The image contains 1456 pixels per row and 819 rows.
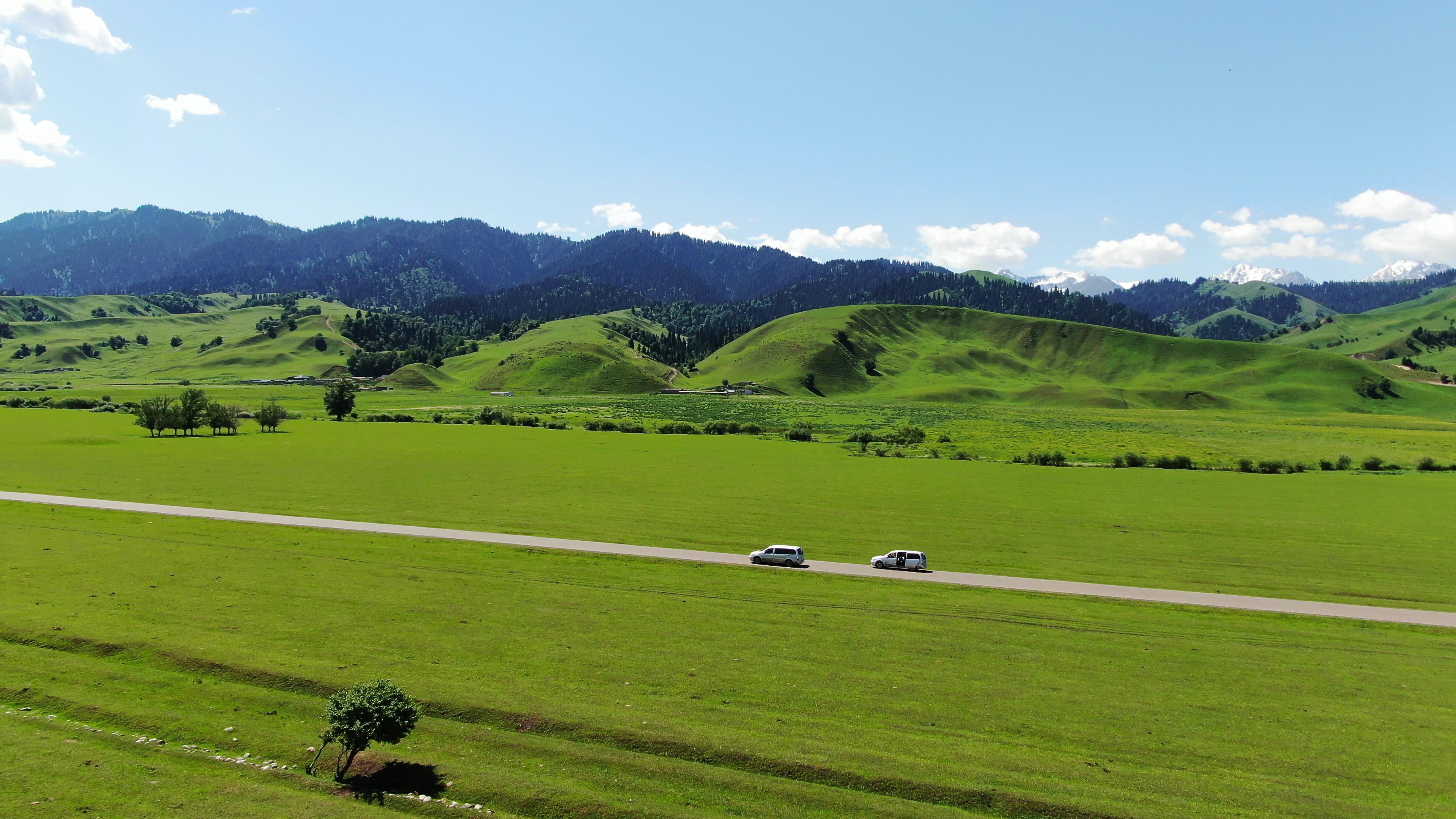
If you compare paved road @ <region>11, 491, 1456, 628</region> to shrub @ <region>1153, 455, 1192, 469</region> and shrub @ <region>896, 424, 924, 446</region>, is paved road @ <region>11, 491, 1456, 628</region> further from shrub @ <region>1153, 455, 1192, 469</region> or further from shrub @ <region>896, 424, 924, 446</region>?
shrub @ <region>896, 424, 924, 446</region>

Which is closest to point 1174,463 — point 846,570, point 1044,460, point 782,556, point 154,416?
point 1044,460

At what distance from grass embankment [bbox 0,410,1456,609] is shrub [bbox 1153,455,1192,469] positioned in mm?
5356

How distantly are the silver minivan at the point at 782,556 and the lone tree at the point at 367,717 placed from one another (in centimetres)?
2508

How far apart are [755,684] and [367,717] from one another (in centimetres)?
1223

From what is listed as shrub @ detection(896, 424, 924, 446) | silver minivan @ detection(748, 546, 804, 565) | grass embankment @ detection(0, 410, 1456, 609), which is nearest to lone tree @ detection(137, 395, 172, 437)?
grass embankment @ detection(0, 410, 1456, 609)

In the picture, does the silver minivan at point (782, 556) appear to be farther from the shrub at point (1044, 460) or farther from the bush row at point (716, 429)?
the bush row at point (716, 429)

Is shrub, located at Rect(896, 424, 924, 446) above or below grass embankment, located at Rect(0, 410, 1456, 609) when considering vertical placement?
above

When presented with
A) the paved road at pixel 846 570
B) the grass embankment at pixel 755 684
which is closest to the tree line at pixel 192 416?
the paved road at pixel 846 570

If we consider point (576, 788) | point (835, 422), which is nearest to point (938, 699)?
point (576, 788)

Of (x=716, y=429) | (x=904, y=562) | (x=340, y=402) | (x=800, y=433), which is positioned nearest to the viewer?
(x=904, y=562)

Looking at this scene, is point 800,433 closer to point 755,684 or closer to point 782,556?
point 782,556

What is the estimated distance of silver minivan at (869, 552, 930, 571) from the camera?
134ft

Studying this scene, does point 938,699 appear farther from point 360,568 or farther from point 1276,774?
point 360,568

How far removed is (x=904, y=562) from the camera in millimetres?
40969
